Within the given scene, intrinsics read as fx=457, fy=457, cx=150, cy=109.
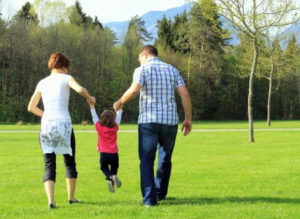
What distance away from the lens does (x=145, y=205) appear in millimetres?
6375

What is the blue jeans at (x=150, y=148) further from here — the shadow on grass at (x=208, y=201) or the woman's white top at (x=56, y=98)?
the woman's white top at (x=56, y=98)

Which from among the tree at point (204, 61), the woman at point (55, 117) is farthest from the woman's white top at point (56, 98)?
the tree at point (204, 61)

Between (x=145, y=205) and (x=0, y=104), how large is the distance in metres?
48.9

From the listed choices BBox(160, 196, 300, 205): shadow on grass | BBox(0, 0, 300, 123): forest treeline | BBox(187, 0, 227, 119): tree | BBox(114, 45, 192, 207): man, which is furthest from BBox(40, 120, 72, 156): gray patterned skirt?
BBox(187, 0, 227, 119): tree

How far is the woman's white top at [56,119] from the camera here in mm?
6027

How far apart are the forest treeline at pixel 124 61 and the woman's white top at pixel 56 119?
34.5 metres

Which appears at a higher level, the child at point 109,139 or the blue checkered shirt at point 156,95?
the blue checkered shirt at point 156,95

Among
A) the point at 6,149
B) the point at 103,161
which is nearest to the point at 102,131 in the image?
the point at 103,161

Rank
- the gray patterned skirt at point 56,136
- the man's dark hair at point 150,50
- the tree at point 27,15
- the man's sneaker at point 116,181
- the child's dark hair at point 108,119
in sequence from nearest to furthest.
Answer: the gray patterned skirt at point 56,136
the man's dark hair at point 150,50
the child's dark hair at point 108,119
the man's sneaker at point 116,181
the tree at point 27,15

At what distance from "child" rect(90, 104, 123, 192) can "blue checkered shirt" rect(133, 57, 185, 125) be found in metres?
0.78

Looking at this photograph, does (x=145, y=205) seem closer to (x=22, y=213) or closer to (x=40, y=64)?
(x=22, y=213)

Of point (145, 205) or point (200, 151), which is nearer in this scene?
point (145, 205)

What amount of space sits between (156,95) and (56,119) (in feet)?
4.61

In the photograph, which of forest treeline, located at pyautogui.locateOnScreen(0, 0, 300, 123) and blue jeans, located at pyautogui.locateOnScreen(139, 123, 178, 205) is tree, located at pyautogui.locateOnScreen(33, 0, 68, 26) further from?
blue jeans, located at pyautogui.locateOnScreen(139, 123, 178, 205)
